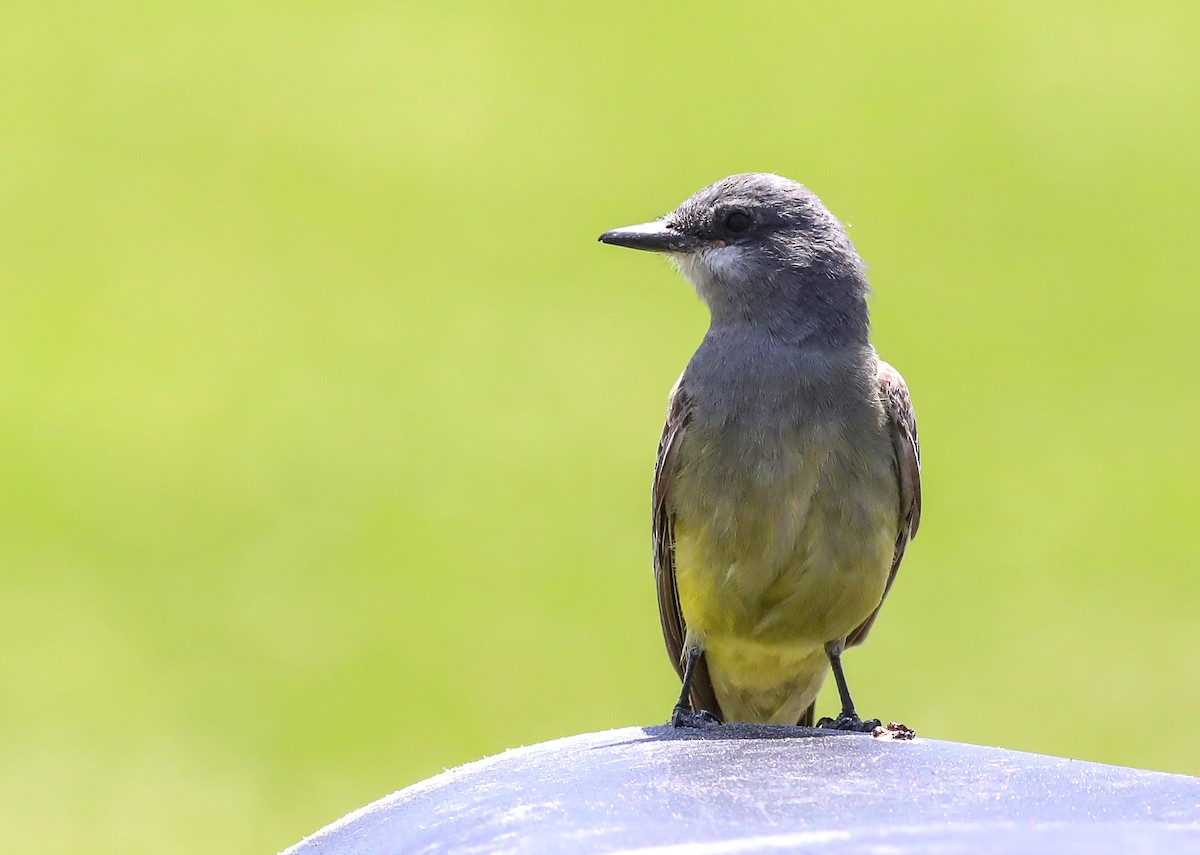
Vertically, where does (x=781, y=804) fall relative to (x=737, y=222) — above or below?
below

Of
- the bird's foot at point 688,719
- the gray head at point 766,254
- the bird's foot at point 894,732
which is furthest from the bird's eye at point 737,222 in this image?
the bird's foot at point 894,732

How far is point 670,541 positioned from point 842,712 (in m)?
0.86

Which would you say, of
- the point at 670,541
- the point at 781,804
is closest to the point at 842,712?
the point at 670,541

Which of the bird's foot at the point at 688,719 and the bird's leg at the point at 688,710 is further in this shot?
the bird's leg at the point at 688,710

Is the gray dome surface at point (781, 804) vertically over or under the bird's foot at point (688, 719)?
under

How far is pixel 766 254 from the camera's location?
5918 mm

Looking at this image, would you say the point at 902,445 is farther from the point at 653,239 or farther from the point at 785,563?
the point at 653,239

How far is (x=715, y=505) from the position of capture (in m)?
5.57

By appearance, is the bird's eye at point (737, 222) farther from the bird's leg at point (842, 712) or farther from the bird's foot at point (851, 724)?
the bird's foot at point (851, 724)

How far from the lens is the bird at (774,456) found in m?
5.52

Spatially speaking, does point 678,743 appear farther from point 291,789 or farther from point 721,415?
point 291,789

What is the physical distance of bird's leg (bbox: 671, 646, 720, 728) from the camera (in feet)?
17.6

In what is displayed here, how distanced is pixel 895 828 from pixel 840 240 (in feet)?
10.6

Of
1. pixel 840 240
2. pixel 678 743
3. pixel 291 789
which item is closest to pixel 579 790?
pixel 678 743
